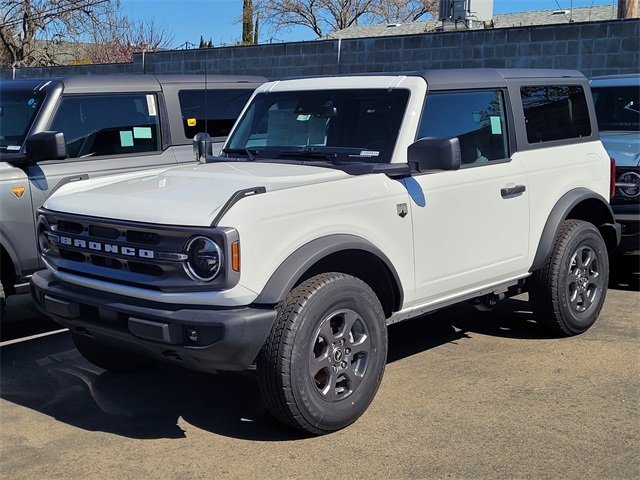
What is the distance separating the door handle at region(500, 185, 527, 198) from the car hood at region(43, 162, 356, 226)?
4.13 feet

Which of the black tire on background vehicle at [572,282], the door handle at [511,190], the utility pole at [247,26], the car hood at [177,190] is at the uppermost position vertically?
the utility pole at [247,26]

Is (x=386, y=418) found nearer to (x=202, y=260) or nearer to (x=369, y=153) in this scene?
(x=202, y=260)

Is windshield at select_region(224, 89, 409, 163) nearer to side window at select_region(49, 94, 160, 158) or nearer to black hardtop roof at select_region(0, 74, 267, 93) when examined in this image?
black hardtop roof at select_region(0, 74, 267, 93)

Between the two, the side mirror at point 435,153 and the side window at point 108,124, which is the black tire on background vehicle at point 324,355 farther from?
the side window at point 108,124

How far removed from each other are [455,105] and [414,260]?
3.97 ft

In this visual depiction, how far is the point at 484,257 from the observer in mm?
5395

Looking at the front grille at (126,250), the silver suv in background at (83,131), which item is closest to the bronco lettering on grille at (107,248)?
the front grille at (126,250)

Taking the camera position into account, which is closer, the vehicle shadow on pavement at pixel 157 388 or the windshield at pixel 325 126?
the vehicle shadow on pavement at pixel 157 388

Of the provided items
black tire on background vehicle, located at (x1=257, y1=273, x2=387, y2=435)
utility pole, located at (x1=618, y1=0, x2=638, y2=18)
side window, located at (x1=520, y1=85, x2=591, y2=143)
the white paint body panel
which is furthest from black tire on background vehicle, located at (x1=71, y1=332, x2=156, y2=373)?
utility pole, located at (x1=618, y1=0, x2=638, y2=18)

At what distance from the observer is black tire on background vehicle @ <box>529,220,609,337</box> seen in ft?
19.4

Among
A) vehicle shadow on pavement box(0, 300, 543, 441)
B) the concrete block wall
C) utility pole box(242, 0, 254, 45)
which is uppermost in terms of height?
utility pole box(242, 0, 254, 45)

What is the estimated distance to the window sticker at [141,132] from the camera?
712cm

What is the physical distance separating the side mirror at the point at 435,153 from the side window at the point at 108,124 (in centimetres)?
310

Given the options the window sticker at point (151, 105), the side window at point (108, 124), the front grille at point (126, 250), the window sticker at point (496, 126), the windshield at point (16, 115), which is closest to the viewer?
the front grille at point (126, 250)
